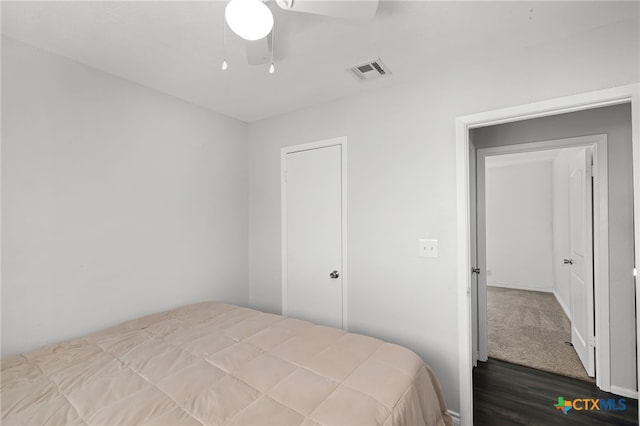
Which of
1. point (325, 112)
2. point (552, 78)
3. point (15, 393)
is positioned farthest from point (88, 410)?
point (552, 78)

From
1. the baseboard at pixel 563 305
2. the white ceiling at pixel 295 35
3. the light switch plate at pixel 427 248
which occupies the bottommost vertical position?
the baseboard at pixel 563 305

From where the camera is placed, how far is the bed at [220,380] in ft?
3.64

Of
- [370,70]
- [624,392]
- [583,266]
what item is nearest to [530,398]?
[624,392]

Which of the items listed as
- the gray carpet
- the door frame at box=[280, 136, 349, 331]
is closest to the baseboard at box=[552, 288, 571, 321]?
the gray carpet

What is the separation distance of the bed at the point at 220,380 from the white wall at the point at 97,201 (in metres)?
0.29

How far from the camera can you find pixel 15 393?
1.22 metres

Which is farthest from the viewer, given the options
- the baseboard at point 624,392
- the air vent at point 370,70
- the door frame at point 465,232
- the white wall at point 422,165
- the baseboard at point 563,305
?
the baseboard at point 563,305

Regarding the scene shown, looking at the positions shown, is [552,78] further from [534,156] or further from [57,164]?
[534,156]

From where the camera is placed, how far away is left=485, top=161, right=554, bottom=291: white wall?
17.8 feet

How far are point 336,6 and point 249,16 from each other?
1.16 feet

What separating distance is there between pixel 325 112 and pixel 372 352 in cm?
195

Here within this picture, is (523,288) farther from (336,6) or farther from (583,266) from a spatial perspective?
(336,6)

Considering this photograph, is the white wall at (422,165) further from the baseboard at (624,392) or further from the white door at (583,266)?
the white door at (583,266)

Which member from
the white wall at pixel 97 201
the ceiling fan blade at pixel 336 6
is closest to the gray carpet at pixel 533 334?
the white wall at pixel 97 201
